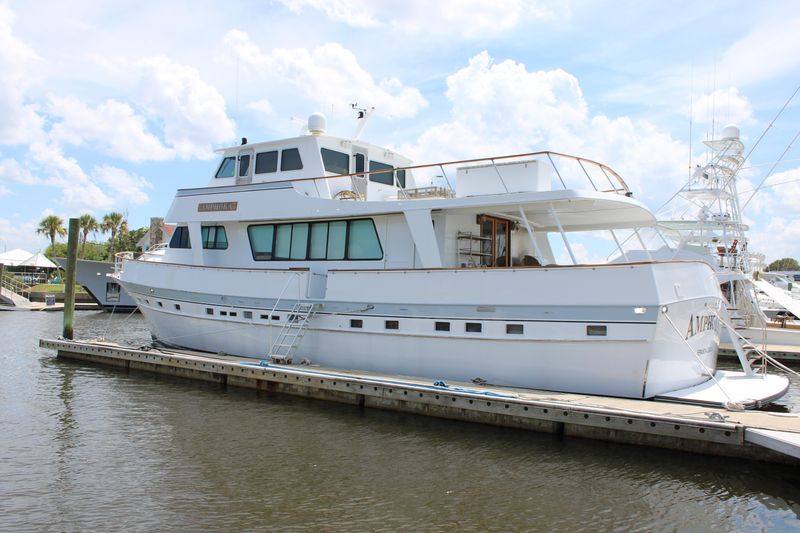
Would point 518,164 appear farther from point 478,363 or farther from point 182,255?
point 182,255

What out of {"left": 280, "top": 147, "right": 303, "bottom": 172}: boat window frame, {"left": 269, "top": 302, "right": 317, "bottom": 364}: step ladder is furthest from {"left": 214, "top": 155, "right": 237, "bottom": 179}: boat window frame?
{"left": 269, "top": 302, "right": 317, "bottom": 364}: step ladder

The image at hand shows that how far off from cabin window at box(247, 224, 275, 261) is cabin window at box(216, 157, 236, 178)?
158 cm

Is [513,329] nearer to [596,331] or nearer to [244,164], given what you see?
[596,331]

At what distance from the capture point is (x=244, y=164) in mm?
13273

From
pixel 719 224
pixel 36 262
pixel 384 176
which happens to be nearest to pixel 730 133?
pixel 719 224

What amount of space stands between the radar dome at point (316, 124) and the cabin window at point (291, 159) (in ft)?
2.01

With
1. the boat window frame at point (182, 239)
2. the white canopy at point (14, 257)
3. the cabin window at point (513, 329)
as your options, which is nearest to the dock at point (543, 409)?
the cabin window at point (513, 329)

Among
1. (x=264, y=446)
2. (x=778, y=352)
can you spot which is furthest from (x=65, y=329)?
(x=778, y=352)

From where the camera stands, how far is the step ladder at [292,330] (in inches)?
419

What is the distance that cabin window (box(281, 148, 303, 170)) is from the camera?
40.8 feet

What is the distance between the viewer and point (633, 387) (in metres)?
8.23

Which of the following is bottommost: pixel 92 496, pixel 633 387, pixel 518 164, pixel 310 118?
pixel 92 496

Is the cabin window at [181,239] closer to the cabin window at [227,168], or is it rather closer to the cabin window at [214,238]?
the cabin window at [214,238]

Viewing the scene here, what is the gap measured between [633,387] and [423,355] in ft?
10.6
